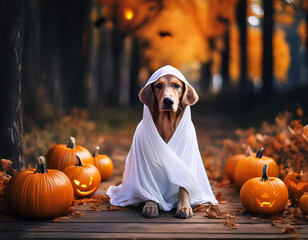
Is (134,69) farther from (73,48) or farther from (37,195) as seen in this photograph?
(37,195)

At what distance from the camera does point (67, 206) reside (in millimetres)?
3490

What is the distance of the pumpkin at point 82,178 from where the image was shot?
407 cm

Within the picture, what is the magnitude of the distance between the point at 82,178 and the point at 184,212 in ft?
4.59

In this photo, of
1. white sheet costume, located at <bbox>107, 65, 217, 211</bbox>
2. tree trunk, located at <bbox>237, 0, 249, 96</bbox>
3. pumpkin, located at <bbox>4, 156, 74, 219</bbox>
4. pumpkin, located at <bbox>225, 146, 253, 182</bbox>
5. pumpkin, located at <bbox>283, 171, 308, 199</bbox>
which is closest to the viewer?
pumpkin, located at <bbox>4, 156, 74, 219</bbox>

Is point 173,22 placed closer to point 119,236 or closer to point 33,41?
point 33,41

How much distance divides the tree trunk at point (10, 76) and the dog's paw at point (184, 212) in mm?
2407

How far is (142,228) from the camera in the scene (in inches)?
121

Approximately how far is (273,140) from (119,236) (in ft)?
10.7

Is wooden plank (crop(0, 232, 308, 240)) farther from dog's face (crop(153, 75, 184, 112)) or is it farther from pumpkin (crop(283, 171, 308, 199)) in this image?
dog's face (crop(153, 75, 184, 112))

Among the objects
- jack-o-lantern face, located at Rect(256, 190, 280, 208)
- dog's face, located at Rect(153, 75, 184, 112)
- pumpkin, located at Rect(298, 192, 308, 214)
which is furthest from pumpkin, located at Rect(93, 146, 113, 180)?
pumpkin, located at Rect(298, 192, 308, 214)

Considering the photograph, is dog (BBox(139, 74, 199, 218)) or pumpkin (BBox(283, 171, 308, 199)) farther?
pumpkin (BBox(283, 171, 308, 199))

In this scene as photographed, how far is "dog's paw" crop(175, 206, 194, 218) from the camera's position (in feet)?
11.1

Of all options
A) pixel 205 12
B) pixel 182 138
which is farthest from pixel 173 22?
pixel 182 138

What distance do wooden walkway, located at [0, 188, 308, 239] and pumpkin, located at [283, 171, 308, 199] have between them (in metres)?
0.60
